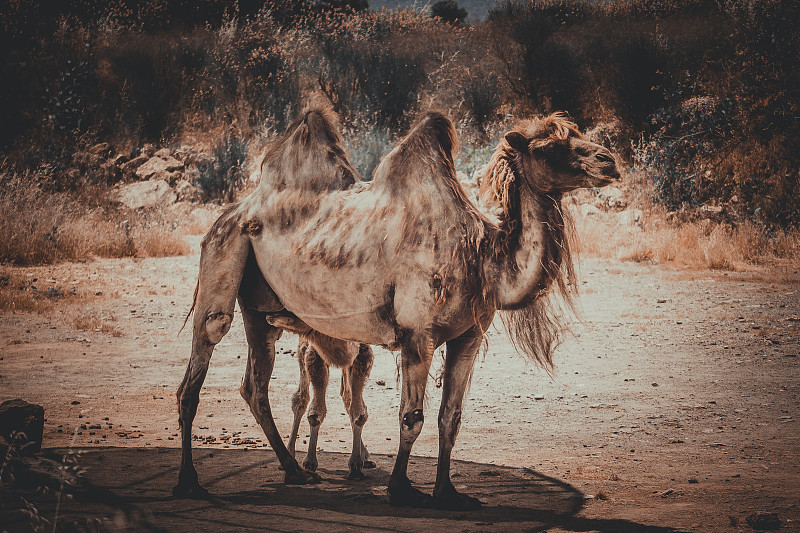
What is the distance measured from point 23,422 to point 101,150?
18.5m

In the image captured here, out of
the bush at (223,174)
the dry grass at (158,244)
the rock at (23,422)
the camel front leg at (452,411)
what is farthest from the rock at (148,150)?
the camel front leg at (452,411)

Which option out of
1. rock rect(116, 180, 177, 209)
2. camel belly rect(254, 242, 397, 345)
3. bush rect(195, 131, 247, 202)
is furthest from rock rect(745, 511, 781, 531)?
rock rect(116, 180, 177, 209)

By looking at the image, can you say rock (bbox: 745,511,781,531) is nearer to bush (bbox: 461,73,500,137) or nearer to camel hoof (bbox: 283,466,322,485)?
camel hoof (bbox: 283,466,322,485)

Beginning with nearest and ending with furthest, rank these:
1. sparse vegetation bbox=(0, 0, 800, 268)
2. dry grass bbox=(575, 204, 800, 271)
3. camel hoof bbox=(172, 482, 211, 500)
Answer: camel hoof bbox=(172, 482, 211, 500), dry grass bbox=(575, 204, 800, 271), sparse vegetation bbox=(0, 0, 800, 268)

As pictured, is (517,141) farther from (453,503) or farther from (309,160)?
(453,503)

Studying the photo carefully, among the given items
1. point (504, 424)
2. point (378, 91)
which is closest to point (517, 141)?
point (504, 424)

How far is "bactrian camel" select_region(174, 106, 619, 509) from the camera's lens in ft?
14.6

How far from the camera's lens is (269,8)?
1202 inches

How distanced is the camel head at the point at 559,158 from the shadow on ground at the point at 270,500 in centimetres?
173

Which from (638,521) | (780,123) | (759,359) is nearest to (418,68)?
(780,123)

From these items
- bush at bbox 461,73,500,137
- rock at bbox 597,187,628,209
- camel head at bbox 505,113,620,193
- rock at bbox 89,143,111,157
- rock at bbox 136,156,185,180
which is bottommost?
camel head at bbox 505,113,620,193

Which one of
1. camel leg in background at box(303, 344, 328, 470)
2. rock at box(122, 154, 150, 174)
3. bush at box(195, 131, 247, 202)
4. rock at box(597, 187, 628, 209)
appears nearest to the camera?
camel leg in background at box(303, 344, 328, 470)

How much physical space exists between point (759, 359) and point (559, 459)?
379 centimetres

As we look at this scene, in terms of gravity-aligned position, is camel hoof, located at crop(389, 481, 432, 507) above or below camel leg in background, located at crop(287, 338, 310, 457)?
below
